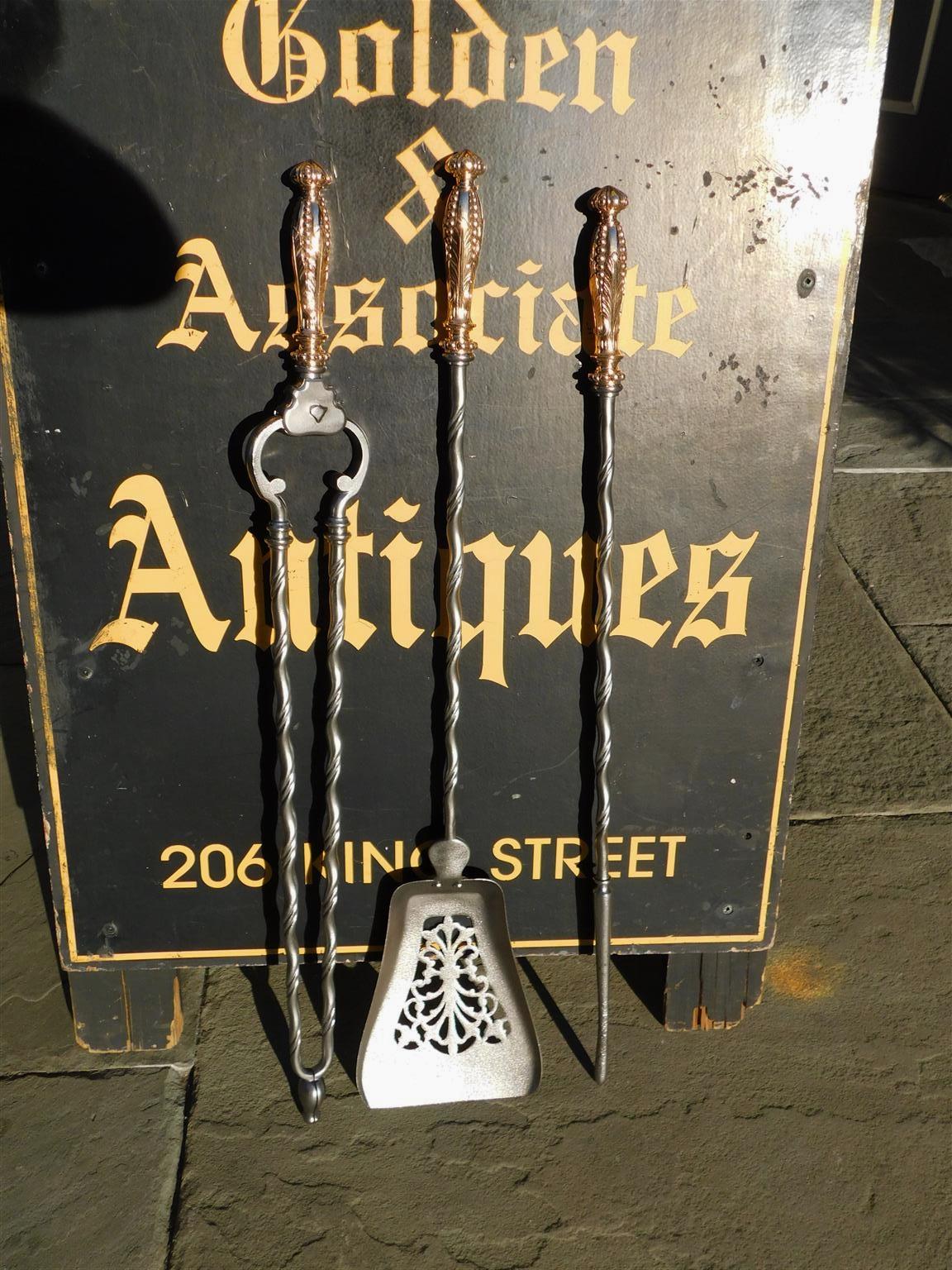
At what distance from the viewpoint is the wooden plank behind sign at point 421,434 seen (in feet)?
5.49

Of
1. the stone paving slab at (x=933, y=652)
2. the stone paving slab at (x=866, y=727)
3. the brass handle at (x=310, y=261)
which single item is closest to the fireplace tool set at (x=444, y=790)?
the brass handle at (x=310, y=261)

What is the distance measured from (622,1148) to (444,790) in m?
0.60

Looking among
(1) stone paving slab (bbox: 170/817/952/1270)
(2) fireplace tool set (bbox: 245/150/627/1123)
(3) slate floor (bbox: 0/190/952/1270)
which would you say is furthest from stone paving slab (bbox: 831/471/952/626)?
(2) fireplace tool set (bbox: 245/150/627/1123)

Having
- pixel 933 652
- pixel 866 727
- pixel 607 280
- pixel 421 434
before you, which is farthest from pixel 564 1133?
pixel 933 652

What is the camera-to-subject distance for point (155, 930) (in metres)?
2.10

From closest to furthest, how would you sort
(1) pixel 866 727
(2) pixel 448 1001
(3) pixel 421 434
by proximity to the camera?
(3) pixel 421 434
(2) pixel 448 1001
(1) pixel 866 727

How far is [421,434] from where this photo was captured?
1.85 m

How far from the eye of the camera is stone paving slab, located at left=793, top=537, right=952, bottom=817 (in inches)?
115

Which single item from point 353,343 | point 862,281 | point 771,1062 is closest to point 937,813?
point 771,1062

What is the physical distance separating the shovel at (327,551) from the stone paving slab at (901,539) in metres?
2.17

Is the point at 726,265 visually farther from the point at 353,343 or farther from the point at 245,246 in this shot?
the point at 245,246

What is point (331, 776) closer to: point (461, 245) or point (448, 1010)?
point (448, 1010)

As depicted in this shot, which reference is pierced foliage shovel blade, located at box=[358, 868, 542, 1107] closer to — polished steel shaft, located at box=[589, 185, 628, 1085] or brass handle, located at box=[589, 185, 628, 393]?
polished steel shaft, located at box=[589, 185, 628, 1085]

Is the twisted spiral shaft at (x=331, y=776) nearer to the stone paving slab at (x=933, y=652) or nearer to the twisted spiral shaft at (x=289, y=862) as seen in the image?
the twisted spiral shaft at (x=289, y=862)
